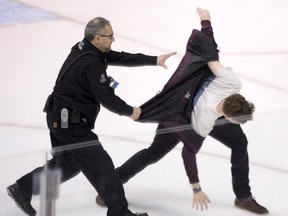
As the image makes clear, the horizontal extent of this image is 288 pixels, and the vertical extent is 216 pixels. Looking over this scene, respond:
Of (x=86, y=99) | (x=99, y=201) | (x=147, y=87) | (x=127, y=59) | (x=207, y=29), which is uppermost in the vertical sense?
(x=207, y=29)

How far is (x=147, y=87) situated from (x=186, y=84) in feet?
4.23

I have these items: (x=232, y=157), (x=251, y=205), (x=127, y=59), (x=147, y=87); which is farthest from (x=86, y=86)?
(x=147, y=87)

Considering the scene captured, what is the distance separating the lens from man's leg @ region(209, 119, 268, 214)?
A: 8.70 ft

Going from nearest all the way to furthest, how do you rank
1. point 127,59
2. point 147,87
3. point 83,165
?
point 83,165 → point 127,59 → point 147,87

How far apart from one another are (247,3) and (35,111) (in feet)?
6.58

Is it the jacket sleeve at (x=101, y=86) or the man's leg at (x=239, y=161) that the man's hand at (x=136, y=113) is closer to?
the jacket sleeve at (x=101, y=86)

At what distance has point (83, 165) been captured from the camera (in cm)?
254

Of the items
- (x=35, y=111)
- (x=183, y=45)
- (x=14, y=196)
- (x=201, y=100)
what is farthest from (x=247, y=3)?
(x=14, y=196)

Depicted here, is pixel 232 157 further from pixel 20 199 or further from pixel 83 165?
pixel 20 199

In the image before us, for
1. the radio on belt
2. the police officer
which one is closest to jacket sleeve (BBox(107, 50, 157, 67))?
the police officer

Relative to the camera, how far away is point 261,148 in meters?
2.83

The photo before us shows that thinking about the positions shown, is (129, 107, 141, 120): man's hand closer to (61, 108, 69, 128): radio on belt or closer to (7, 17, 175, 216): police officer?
(7, 17, 175, 216): police officer

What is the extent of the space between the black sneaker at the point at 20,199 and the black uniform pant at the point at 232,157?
13.2 inches

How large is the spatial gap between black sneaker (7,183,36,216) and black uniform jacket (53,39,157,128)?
0.40 m
